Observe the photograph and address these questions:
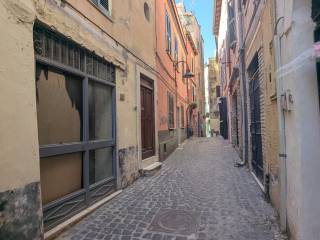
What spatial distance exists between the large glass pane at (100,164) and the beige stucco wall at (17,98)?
61.9 inches

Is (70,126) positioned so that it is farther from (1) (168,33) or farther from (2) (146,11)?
(1) (168,33)

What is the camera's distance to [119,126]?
550 centimetres

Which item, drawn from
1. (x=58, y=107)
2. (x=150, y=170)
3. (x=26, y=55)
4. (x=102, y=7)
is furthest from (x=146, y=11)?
(x=26, y=55)

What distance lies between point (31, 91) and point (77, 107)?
1241mm

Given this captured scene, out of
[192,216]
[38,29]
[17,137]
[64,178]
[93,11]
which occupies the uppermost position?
[93,11]

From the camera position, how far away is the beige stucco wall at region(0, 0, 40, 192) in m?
2.55

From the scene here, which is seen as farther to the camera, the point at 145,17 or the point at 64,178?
the point at 145,17

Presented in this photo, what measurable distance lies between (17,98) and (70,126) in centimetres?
129

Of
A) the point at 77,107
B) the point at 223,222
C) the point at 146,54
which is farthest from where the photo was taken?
the point at 146,54

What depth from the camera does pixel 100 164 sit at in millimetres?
4801

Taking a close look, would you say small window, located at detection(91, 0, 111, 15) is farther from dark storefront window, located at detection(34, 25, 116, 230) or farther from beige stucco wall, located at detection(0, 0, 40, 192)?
beige stucco wall, located at detection(0, 0, 40, 192)

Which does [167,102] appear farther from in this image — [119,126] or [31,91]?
[31,91]

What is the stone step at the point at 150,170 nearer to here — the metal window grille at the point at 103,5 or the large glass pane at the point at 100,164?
the large glass pane at the point at 100,164

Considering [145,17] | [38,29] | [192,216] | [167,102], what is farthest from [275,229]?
[167,102]
